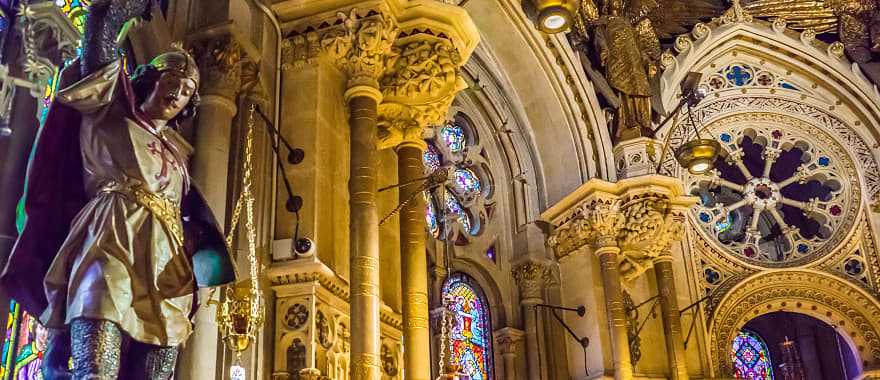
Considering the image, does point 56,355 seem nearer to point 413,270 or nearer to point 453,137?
point 413,270

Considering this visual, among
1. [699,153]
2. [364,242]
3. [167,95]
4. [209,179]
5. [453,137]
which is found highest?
[453,137]

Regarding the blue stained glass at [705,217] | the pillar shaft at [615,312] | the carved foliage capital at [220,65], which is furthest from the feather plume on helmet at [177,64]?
the blue stained glass at [705,217]

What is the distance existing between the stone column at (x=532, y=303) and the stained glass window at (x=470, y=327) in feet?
1.91

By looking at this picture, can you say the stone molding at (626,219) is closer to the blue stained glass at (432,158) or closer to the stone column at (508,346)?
the stone column at (508,346)

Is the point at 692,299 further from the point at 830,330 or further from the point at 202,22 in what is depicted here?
the point at 202,22

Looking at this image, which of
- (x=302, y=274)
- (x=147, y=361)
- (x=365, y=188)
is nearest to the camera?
(x=147, y=361)

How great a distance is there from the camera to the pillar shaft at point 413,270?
26.1ft

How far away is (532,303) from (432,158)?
261cm

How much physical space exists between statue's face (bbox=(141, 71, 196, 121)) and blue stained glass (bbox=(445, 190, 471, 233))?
1017cm

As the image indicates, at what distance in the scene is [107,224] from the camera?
3.26m

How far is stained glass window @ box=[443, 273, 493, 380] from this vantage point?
→ 1294 centimetres

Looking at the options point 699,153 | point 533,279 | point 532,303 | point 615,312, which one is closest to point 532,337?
point 532,303

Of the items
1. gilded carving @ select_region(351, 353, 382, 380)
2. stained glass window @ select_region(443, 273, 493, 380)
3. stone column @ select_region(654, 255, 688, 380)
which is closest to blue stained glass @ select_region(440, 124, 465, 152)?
stained glass window @ select_region(443, 273, 493, 380)

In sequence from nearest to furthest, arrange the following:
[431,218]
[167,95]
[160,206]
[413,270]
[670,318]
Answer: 1. [160,206]
2. [167,95]
3. [413,270]
4. [670,318]
5. [431,218]
